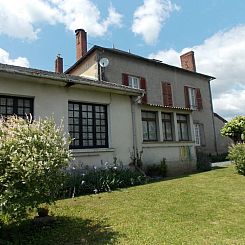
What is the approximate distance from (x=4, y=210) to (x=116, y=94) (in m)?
8.71

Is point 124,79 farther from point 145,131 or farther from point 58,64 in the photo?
point 58,64

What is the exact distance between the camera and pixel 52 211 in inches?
262

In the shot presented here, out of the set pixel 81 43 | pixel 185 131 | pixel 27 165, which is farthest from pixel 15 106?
pixel 81 43

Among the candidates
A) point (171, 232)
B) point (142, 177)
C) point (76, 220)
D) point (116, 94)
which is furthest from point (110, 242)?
point (116, 94)

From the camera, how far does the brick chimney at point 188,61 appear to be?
26.6 metres

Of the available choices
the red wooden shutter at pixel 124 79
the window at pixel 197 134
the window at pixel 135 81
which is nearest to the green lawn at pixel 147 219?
the red wooden shutter at pixel 124 79

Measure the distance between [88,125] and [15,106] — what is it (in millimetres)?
3122

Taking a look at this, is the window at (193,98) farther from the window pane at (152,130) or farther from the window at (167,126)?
the window pane at (152,130)

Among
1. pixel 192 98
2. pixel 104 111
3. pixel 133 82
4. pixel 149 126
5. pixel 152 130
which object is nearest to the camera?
pixel 104 111

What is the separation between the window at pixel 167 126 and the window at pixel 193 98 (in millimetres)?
9420

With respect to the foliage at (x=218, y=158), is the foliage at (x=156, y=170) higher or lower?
lower

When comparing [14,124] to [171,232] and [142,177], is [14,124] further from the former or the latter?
[142,177]

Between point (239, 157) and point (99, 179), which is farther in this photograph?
point (239, 157)

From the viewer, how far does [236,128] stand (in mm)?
20156
